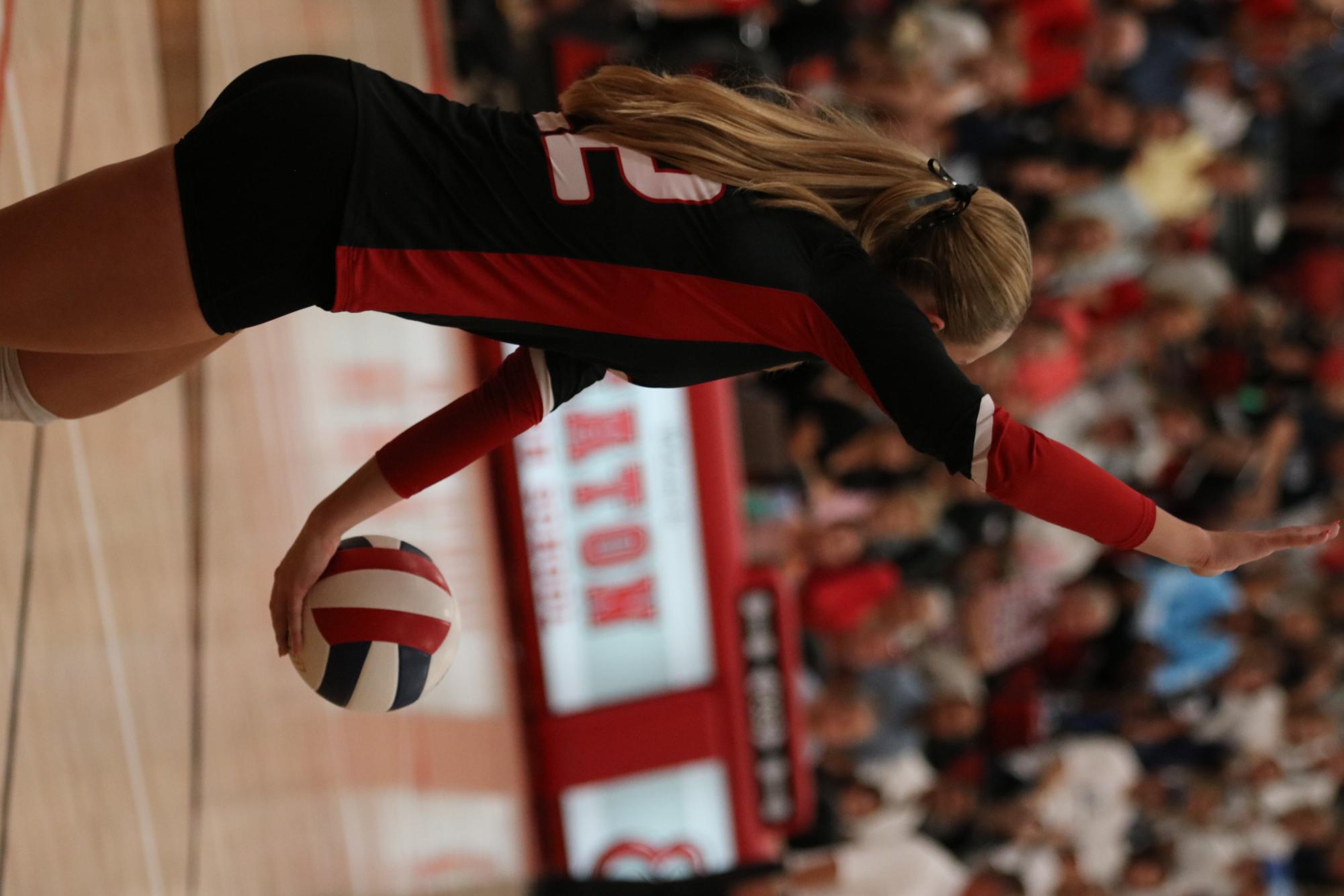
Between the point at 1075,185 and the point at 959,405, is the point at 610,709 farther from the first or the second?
the point at 959,405

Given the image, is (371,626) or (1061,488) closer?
(1061,488)

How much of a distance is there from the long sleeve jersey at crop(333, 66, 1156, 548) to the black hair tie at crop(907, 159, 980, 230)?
106 millimetres

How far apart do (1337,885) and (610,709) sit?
14.1 ft

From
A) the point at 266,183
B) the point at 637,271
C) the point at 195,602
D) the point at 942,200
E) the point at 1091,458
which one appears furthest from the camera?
the point at 1091,458

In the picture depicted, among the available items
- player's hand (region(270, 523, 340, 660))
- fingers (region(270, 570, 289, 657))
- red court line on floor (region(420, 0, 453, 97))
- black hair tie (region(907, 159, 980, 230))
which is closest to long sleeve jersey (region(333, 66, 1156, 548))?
black hair tie (region(907, 159, 980, 230))

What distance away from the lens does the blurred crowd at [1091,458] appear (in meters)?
5.50

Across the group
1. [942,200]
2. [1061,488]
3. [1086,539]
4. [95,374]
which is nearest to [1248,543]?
[1061,488]

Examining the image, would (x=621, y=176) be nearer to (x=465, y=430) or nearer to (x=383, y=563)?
(x=465, y=430)

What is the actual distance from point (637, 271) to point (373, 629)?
77 cm

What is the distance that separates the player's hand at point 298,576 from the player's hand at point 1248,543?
135 cm

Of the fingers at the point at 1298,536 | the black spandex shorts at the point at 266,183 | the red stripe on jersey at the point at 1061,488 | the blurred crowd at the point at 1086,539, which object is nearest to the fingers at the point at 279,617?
the black spandex shorts at the point at 266,183

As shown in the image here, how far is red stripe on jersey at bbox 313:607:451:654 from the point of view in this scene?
2018 mm

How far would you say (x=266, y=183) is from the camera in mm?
Answer: 1594

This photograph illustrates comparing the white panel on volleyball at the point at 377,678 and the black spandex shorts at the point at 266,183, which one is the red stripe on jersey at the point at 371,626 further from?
the black spandex shorts at the point at 266,183
